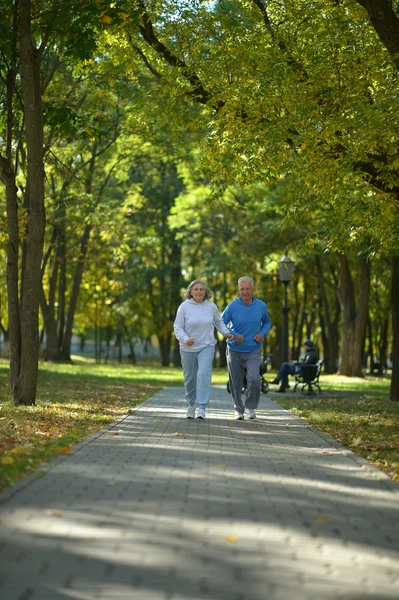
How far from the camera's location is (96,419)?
1302 cm

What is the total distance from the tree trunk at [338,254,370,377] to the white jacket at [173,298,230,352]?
2135 cm

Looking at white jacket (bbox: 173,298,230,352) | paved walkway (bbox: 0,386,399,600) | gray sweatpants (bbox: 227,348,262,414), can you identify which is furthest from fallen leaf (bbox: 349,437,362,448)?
white jacket (bbox: 173,298,230,352)

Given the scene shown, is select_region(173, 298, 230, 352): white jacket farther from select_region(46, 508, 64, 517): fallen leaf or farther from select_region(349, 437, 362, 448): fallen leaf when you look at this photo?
select_region(46, 508, 64, 517): fallen leaf

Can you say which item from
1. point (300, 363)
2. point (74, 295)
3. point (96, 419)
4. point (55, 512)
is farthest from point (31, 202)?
point (74, 295)

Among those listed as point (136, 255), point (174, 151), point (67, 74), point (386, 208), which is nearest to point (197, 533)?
point (386, 208)

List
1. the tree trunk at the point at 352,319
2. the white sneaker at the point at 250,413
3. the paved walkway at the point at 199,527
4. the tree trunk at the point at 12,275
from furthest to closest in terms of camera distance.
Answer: the tree trunk at the point at 352,319 < the tree trunk at the point at 12,275 < the white sneaker at the point at 250,413 < the paved walkway at the point at 199,527

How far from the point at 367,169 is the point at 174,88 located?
12.6 feet

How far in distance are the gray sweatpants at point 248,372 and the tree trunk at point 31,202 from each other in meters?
3.12

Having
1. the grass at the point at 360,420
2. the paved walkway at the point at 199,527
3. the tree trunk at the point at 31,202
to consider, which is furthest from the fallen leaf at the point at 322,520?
the tree trunk at the point at 31,202

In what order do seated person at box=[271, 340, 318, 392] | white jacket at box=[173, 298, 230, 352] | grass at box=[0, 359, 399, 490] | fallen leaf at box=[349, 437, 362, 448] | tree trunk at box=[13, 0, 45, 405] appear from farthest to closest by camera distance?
seated person at box=[271, 340, 318, 392] < tree trunk at box=[13, 0, 45, 405] < white jacket at box=[173, 298, 230, 352] < fallen leaf at box=[349, 437, 362, 448] < grass at box=[0, 359, 399, 490]

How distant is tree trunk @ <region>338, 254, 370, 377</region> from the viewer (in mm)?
34281

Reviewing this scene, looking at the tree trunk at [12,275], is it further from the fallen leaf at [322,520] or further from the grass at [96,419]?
the fallen leaf at [322,520]

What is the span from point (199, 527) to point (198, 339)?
7709 millimetres

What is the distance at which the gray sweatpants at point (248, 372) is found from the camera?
13508mm
